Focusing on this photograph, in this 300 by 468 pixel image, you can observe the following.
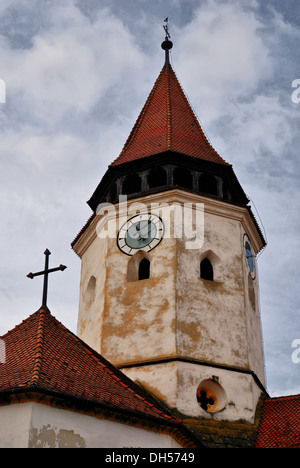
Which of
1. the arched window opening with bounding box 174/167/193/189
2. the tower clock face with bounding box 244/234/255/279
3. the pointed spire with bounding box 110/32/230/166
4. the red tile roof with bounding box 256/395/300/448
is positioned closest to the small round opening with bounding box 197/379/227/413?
the red tile roof with bounding box 256/395/300/448

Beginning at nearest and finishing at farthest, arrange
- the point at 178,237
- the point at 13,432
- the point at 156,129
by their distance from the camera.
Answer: the point at 13,432, the point at 178,237, the point at 156,129

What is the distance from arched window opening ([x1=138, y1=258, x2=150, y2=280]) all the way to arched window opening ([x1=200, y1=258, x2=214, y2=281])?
4.15ft

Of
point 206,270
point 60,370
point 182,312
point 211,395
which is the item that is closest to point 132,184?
point 206,270

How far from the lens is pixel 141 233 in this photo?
18.6 m

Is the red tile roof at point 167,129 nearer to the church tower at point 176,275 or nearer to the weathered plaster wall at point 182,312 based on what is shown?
the church tower at point 176,275

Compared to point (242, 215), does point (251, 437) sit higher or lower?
lower

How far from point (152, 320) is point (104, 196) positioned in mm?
4723

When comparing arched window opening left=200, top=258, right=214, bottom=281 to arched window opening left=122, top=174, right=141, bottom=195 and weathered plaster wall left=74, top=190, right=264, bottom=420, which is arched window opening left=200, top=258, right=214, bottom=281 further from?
arched window opening left=122, top=174, right=141, bottom=195

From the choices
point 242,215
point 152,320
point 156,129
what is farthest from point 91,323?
point 156,129

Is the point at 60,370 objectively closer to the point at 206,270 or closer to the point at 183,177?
the point at 206,270

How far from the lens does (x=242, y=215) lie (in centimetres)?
1947

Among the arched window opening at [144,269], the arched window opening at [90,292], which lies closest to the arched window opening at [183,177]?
the arched window opening at [144,269]
